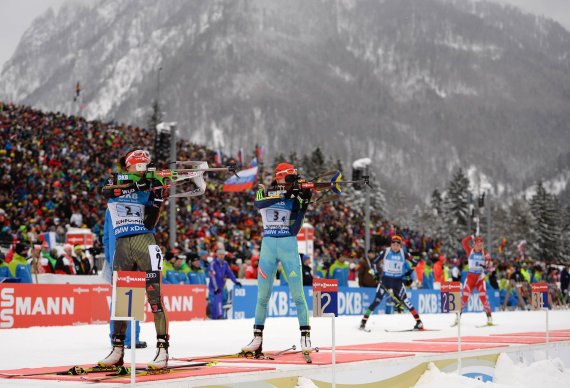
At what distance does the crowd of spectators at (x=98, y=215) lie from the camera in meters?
29.3

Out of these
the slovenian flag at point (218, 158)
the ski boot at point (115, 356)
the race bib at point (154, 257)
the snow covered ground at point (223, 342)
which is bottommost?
the snow covered ground at point (223, 342)

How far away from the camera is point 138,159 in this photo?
9.55m

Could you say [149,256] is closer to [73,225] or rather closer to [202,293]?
[202,293]

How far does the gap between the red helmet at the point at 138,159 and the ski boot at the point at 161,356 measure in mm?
1902

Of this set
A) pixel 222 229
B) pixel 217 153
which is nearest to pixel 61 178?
pixel 222 229

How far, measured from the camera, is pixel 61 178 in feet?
123

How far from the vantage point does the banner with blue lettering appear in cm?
2488

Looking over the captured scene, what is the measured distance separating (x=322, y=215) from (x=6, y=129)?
1983 cm

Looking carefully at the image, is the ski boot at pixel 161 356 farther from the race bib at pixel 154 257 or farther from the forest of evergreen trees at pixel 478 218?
the forest of evergreen trees at pixel 478 218


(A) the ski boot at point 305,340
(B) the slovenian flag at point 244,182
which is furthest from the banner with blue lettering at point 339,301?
(A) the ski boot at point 305,340

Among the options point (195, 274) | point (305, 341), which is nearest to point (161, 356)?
point (305, 341)

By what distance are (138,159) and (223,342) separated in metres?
6.97

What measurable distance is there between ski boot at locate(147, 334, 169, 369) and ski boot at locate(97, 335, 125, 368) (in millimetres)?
392

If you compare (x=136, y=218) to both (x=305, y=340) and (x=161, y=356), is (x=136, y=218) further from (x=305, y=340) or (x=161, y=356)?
(x=305, y=340)
